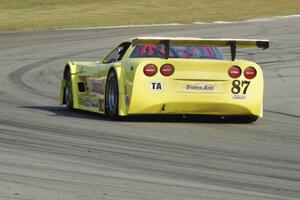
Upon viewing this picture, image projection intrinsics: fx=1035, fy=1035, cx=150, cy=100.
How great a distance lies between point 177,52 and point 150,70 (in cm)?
74

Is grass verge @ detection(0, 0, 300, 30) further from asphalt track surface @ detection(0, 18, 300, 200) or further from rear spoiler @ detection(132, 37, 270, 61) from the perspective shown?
rear spoiler @ detection(132, 37, 270, 61)

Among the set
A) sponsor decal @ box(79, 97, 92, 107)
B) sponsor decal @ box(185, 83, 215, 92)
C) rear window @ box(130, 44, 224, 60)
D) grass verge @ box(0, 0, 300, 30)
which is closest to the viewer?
sponsor decal @ box(185, 83, 215, 92)

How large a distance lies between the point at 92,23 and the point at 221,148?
32219 mm

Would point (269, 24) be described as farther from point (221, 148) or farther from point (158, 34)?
point (221, 148)

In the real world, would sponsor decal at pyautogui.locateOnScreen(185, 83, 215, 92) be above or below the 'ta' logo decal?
below

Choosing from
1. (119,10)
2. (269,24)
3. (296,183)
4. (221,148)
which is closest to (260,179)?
(296,183)

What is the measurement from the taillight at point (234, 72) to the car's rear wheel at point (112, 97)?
1430mm

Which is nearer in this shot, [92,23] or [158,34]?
[158,34]

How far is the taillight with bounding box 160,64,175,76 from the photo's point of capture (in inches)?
501

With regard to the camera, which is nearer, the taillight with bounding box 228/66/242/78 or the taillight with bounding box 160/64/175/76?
the taillight with bounding box 160/64/175/76

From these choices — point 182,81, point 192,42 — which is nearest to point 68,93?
point 182,81

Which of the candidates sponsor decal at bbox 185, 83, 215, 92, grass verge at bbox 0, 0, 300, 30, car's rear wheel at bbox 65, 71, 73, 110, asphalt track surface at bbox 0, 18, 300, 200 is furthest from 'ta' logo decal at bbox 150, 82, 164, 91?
grass verge at bbox 0, 0, 300, 30

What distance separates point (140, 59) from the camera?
1282cm

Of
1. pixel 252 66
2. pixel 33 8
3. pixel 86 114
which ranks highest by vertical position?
pixel 252 66
